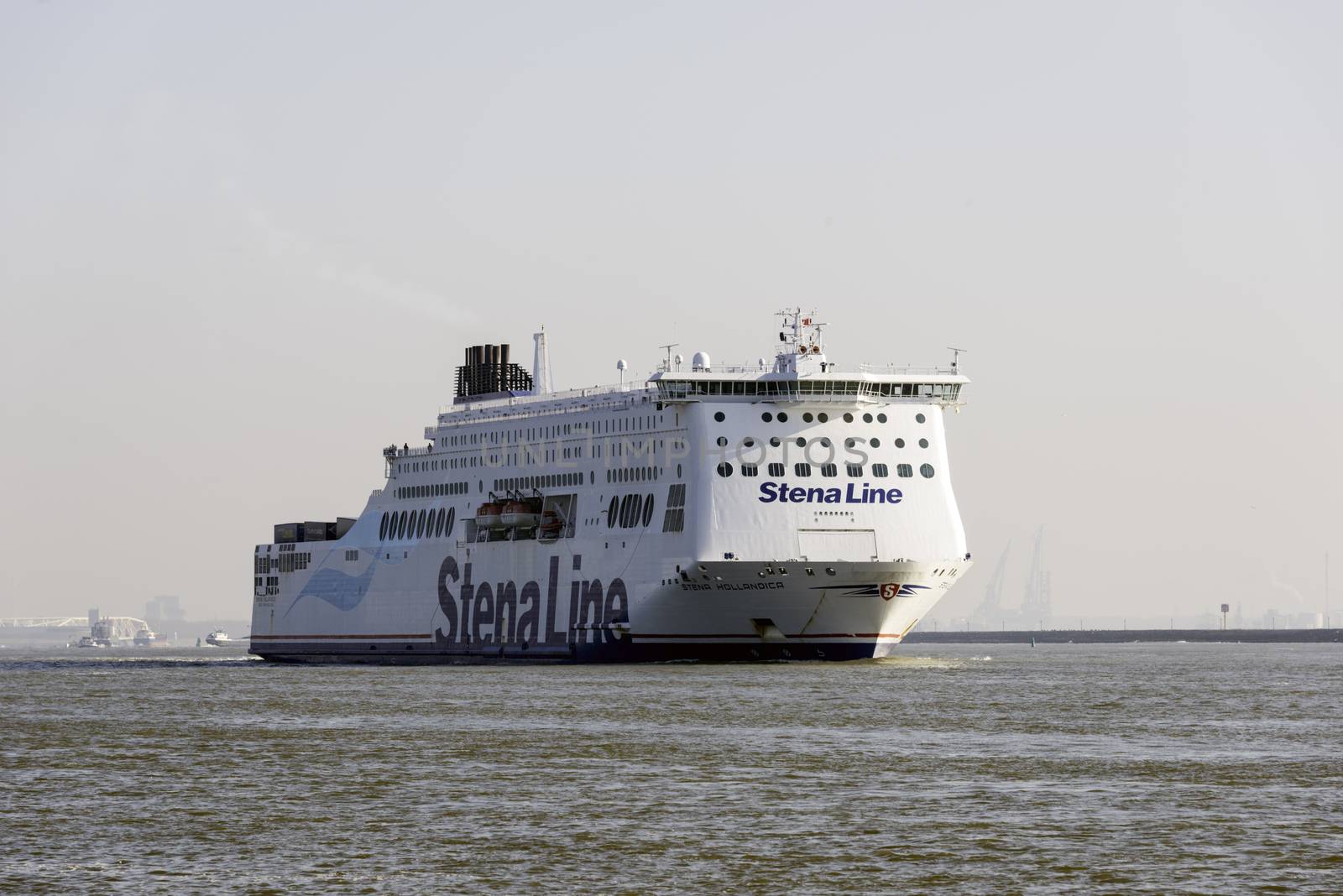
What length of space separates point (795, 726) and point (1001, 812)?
15.4 metres

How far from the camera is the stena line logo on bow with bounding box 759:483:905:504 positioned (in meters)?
73.1

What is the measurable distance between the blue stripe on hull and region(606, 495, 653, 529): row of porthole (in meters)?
4.63

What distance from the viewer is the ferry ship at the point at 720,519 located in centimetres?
7225

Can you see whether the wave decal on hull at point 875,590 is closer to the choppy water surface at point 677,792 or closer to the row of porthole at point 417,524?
the choppy water surface at point 677,792

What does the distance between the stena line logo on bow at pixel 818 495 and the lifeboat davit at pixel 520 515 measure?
13539 millimetres

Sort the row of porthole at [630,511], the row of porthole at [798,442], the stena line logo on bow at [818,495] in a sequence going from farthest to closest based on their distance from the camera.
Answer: the row of porthole at [630,511] < the row of porthole at [798,442] < the stena line logo on bow at [818,495]

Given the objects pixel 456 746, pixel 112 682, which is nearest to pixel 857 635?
pixel 112 682

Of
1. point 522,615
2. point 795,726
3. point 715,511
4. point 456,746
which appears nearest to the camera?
point 456,746

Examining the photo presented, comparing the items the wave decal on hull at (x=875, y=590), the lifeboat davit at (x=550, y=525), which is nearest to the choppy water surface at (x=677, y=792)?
the wave decal on hull at (x=875, y=590)

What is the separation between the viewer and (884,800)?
30.7 metres

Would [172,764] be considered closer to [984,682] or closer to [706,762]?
[706,762]

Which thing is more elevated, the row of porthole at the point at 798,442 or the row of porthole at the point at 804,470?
the row of porthole at the point at 798,442

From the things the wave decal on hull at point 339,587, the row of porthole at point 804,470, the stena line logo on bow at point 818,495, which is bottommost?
the wave decal on hull at point 339,587

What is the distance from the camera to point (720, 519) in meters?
72.6
